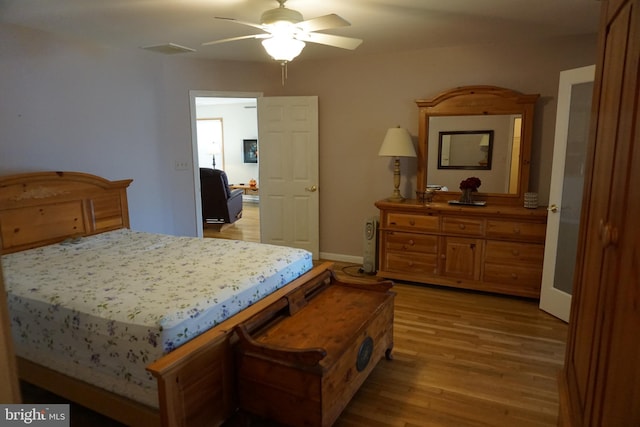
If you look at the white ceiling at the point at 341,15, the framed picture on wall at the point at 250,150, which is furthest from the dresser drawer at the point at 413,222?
the framed picture on wall at the point at 250,150

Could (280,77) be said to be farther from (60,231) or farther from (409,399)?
(409,399)

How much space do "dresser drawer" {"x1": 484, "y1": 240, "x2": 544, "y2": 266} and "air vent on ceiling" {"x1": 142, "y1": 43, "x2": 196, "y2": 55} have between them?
348 centimetres

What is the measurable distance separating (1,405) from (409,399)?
84.0 inches

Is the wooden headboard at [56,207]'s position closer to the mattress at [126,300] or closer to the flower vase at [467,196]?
the mattress at [126,300]

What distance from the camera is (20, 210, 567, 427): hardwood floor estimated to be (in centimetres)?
221

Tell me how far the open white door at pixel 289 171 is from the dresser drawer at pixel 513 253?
205cm

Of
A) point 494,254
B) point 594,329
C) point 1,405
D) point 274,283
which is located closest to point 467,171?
point 494,254

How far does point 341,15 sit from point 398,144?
58.2 inches

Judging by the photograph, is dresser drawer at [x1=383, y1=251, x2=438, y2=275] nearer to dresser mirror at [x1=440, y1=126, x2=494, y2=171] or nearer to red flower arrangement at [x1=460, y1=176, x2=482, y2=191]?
red flower arrangement at [x1=460, y1=176, x2=482, y2=191]

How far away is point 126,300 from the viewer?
6.75ft

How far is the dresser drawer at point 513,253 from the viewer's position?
144 inches

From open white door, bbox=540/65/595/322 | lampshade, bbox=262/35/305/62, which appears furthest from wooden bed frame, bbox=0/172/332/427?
open white door, bbox=540/65/595/322

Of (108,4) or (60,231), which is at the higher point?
(108,4)

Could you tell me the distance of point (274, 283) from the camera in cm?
260
